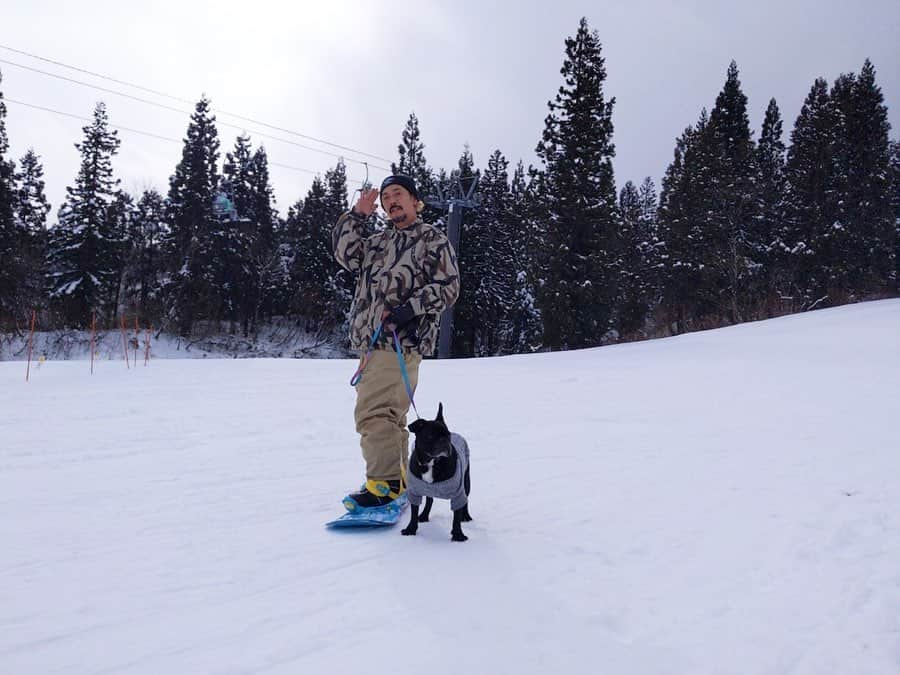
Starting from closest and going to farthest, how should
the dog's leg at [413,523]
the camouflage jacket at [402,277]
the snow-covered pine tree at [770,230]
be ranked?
the dog's leg at [413,523], the camouflage jacket at [402,277], the snow-covered pine tree at [770,230]

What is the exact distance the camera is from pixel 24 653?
1893 millimetres

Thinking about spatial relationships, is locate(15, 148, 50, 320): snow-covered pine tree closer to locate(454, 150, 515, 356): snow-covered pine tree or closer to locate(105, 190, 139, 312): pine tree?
locate(105, 190, 139, 312): pine tree

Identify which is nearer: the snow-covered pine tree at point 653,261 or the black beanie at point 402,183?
the black beanie at point 402,183

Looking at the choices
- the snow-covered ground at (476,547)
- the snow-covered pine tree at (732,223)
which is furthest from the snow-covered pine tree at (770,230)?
the snow-covered ground at (476,547)

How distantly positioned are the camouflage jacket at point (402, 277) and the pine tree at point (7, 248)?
96.3 feet

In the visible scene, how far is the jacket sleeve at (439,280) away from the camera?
3.35 metres

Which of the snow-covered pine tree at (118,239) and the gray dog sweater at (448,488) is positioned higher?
the snow-covered pine tree at (118,239)

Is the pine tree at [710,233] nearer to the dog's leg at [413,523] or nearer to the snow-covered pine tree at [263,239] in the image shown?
the snow-covered pine tree at [263,239]

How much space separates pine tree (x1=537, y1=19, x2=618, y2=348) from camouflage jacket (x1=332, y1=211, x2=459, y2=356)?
73.7ft

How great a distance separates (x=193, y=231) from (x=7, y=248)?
971 cm

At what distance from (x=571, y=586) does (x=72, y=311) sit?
35.6 meters

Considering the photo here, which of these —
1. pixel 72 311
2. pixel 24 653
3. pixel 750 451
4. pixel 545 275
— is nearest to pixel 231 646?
pixel 24 653

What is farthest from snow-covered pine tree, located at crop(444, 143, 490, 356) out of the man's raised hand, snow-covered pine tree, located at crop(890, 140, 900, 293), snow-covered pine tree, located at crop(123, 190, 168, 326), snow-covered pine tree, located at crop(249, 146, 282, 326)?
the man's raised hand

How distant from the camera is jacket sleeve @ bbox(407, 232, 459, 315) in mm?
3353
